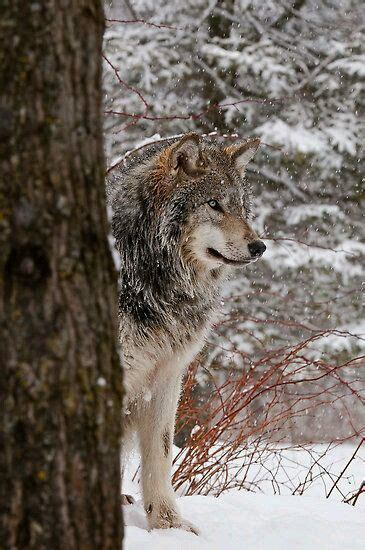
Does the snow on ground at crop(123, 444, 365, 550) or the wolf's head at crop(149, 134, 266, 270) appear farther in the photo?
the wolf's head at crop(149, 134, 266, 270)

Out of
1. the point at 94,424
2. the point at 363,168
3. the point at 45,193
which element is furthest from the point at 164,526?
the point at 363,168

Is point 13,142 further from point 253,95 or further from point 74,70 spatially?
point 253,95

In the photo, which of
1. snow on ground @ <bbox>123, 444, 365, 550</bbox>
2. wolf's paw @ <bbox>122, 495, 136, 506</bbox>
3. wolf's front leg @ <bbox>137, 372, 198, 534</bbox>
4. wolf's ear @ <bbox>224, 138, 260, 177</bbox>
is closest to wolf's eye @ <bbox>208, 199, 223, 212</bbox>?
wolf's ear @ <bbox>224, 138, 260, 177</bbox>

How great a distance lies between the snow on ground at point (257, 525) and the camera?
3.21 m

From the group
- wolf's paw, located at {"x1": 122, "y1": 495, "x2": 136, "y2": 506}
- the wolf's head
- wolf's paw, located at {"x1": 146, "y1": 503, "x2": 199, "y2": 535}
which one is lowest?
wolf's paw, located at {"x1": 146, "y1": 503, "x2": 199, "y2": 535}

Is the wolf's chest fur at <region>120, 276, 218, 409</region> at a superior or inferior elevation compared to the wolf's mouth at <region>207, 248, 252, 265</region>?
inferior

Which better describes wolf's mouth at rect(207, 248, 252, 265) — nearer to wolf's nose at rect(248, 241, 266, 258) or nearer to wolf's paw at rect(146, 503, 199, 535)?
wolf's nose at rect(248, 241, 266, 258)

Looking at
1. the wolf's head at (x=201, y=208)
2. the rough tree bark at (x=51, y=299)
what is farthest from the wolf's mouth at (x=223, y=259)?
the rough tree bark at (x=51, y=299)

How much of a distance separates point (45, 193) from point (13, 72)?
0.96ft

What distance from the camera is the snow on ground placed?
321cm

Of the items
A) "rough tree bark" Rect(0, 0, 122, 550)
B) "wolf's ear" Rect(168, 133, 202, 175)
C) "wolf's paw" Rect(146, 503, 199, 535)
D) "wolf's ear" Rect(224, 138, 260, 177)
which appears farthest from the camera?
"wolf's ear" Rect(224, 138, 260, 177)

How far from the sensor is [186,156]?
156 inches

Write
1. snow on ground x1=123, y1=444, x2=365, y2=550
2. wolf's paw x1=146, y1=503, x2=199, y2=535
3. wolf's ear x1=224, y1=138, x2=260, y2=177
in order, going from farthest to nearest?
wolf's ear x1=224, y1=138, x2=260, y2=177
wolf's paw x1=146, y1=503, x2=199, y2=535
snow on ground x1=123, y1=444, x2=365, y2=550

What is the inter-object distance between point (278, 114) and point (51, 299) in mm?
9361
